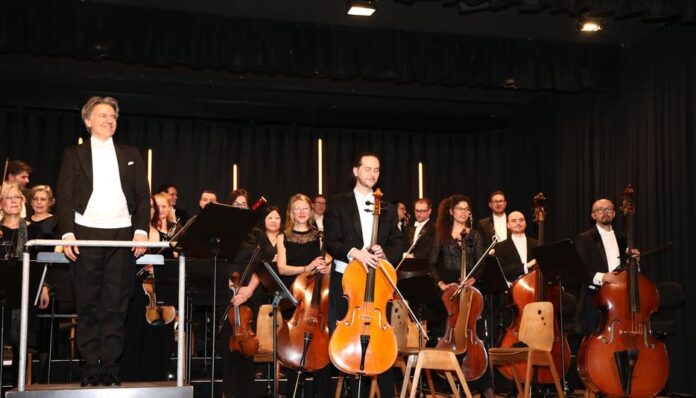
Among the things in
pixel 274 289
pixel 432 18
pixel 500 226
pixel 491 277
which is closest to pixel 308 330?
pixel 274 289

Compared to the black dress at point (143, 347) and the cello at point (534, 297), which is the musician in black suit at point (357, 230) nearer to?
the black dress at point (143, 347)

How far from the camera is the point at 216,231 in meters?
4.67

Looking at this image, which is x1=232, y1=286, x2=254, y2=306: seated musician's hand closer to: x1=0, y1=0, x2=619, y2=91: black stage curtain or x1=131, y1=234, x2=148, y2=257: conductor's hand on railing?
x1=131, y1=234, x2=148, y2=257: conductor's hand on railing

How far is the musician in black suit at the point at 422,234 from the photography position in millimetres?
6852

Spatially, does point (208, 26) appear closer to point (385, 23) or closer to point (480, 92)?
point (385, 23)

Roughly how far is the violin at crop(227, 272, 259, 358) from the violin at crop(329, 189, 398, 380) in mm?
1853

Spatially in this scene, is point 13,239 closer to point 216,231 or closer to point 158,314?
point 158,314

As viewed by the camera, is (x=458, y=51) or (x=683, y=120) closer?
(x=683, y=120)

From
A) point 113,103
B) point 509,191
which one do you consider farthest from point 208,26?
point 509,191

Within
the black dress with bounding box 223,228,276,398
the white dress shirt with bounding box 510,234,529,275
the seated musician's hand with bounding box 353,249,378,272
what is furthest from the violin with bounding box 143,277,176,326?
the white dress shirt with bounding box 510,234,529,275

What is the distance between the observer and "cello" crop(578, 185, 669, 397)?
6.07m

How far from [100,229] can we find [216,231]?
625 millimetres

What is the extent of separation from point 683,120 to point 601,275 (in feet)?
7.02

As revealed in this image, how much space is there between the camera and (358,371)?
4.52 metres
